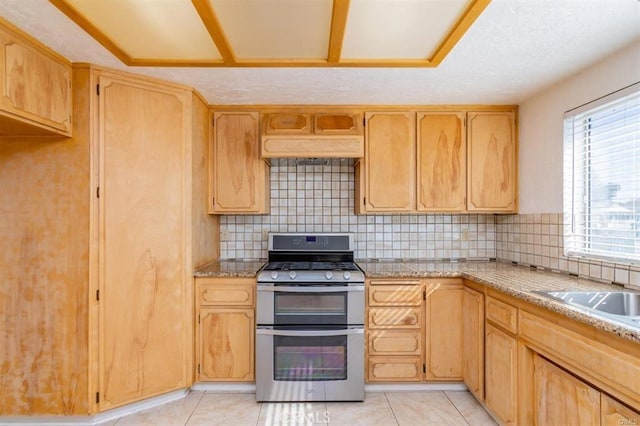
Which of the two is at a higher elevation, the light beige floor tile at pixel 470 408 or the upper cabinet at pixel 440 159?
the upper cabinet at pixel 440 159

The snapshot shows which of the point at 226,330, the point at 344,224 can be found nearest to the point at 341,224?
the point at 344,224

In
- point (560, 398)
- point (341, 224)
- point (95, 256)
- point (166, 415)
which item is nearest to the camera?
point (560, 398)

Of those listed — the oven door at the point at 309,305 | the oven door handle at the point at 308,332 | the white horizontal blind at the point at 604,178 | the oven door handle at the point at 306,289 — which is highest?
the white horizontal blind at the point at 604,178

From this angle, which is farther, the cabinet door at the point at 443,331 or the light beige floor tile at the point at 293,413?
the cabinet door at the point at 443,331

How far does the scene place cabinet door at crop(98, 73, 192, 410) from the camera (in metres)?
2.20

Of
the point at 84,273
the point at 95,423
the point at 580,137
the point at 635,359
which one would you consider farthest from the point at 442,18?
the point at 95,423

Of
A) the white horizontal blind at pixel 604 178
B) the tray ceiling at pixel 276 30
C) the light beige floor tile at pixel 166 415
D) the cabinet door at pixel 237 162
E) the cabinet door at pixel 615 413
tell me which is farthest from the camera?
the cabinet door at pixel 237 162

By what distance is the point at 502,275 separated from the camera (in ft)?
7.79

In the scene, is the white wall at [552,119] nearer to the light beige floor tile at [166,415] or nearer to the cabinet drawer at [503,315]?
the cabinet drawer at [503,315]

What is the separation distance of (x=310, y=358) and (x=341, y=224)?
1.21 m

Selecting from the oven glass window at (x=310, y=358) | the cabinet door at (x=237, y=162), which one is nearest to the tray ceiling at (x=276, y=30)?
the cabinet door at (x=237, y=162)

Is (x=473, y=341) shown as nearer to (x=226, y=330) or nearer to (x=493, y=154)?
(x=493, y=154)

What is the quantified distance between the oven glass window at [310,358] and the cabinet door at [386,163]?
1119 millimetres

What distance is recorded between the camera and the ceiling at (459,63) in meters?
1.59
